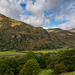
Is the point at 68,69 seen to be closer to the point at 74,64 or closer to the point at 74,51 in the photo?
the point at 74,64

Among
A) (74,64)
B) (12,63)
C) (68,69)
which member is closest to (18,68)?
(12,63)

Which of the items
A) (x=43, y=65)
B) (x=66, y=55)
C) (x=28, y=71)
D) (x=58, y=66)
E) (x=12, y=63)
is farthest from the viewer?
(x=43, y=65)

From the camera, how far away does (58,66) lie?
36312 mm

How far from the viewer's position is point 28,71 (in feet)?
133

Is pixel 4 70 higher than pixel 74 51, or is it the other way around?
pixel 74 51

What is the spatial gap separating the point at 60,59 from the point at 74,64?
8.22 m

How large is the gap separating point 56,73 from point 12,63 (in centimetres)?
2963

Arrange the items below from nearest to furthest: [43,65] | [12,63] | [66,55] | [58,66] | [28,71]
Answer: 1. [58,66]
2. [28,71]
3. [66,55]
4. [12,63]
5. [43,65]

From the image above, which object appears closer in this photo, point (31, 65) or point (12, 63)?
point (31, 65)

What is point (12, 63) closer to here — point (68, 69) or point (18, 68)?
point (18, 68)

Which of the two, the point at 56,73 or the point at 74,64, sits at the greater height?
the point at 74,64

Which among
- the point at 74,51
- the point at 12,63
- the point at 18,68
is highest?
the point at 74,51

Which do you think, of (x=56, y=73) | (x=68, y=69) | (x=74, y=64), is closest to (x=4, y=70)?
(x=56, y=73)

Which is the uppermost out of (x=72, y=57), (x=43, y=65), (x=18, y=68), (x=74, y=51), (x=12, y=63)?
(x=74, y=51)
